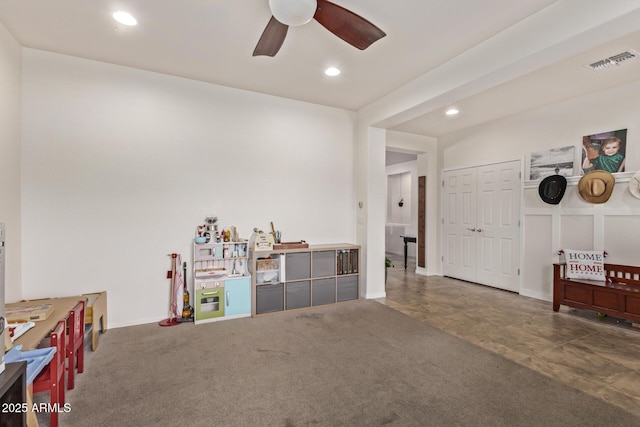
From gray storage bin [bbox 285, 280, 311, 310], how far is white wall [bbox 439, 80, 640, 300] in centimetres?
332

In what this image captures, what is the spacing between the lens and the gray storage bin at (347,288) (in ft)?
13.9

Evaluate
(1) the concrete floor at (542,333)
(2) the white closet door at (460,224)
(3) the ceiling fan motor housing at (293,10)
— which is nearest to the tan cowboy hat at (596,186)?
(1) the concrete floor at (542,333)

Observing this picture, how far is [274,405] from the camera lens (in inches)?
79.4

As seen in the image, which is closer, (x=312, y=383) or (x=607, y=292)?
(x=312, y=383)

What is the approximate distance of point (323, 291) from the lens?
4.12 m

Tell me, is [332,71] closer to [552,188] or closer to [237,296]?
[237,296]

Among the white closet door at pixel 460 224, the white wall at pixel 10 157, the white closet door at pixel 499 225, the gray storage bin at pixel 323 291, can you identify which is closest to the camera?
the white wall at pixel 10 157

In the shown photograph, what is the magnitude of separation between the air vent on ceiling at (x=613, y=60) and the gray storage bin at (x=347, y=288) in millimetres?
3569

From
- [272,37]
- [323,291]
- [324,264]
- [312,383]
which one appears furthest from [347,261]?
[272,37]

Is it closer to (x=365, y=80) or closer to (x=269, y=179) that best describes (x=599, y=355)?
(x=365, y=80)

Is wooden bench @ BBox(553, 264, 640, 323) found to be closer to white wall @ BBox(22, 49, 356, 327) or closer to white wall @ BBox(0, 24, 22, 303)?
white wall @ BBox(22, 49, 356, 327)

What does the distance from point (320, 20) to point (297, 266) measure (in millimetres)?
2767

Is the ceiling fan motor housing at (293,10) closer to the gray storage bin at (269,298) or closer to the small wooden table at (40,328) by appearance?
the small wooden table at (40,328)

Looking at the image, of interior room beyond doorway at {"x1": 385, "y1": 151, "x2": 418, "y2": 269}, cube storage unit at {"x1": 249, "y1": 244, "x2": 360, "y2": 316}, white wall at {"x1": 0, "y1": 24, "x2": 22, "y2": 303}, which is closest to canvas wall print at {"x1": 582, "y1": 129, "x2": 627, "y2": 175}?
cube storage unit at {"x1": 249, "y1": 244, "x2": 360, "y2": 316}
